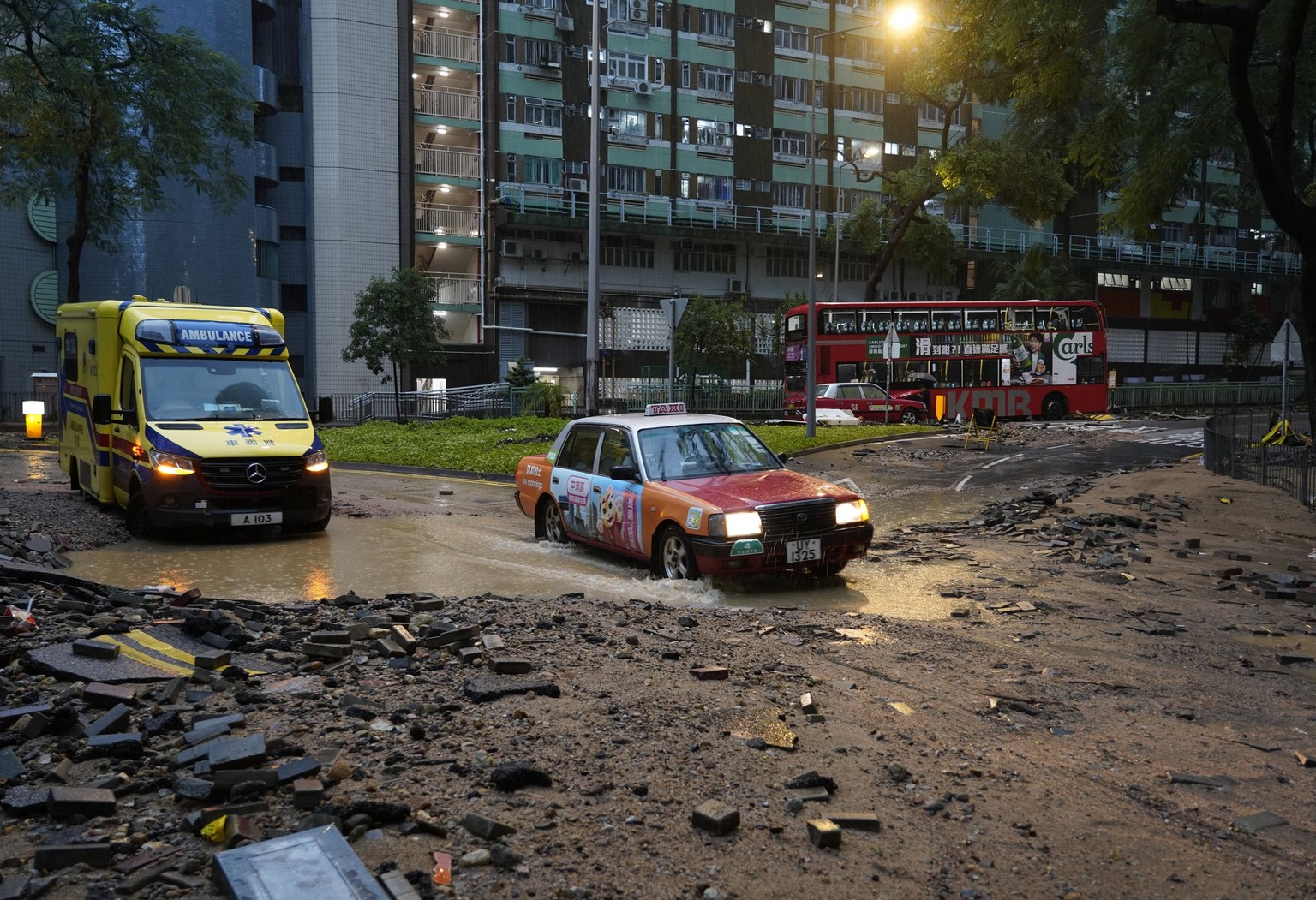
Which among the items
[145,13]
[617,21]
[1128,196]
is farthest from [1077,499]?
[617,21]

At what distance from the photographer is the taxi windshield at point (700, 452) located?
410 inches

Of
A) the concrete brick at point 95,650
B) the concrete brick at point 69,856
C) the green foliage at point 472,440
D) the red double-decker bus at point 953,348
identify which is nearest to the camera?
the concrete brick at point 69,856

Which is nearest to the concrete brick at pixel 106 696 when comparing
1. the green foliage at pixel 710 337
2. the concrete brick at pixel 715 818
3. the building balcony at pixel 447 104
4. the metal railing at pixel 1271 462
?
the concrete brick at pixel 715 818

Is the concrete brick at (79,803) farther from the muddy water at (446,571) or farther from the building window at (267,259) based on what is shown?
the building window at (267,259)

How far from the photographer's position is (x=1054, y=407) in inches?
1563

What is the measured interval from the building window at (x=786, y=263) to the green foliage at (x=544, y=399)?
2391cm

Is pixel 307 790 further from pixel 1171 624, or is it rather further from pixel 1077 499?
pixel 1077 499

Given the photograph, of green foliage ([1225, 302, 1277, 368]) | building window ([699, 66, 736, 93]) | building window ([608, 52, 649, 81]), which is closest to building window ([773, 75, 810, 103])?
building window ([699, 66, 736, 93])

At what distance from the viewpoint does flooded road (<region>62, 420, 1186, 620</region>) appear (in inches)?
373

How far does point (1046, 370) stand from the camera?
39312 mm

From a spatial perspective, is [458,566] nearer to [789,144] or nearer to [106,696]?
[106,696]

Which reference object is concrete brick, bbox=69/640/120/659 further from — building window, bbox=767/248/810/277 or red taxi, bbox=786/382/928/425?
building window, bbox=767/248/810/277

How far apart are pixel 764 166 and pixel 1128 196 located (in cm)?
4483

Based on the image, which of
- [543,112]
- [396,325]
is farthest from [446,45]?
[396,325]
